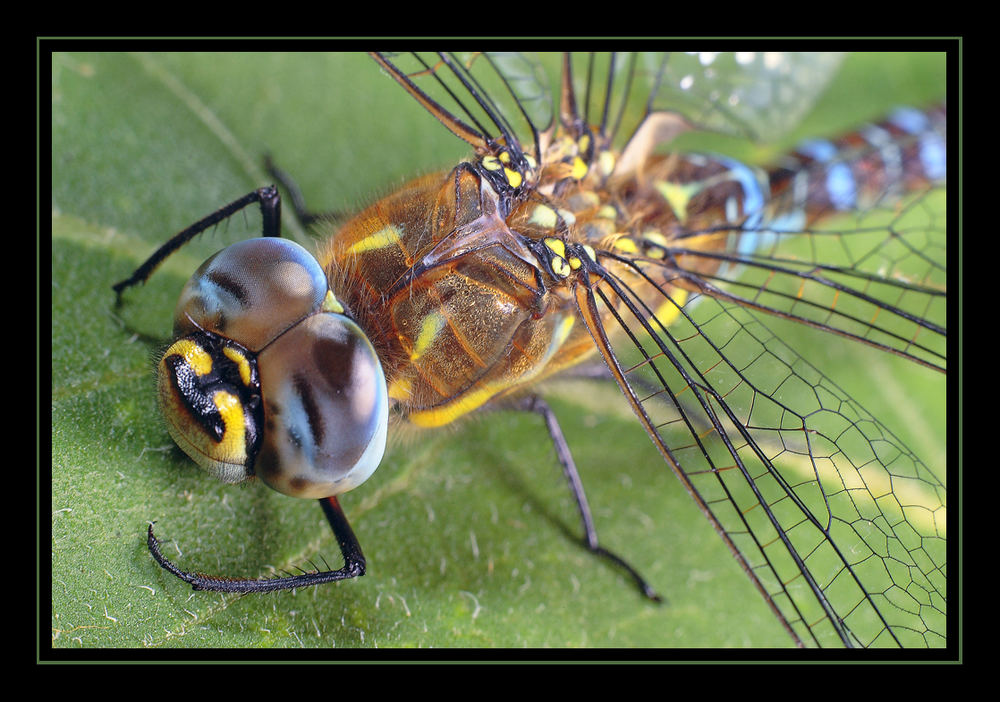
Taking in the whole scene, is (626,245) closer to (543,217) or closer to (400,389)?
(543,217)

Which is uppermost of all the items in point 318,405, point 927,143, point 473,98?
point 927,143

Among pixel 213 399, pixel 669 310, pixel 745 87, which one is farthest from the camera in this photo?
pixel 745 87

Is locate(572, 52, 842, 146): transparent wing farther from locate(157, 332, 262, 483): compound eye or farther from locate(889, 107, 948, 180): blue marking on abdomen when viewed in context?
locate(157, 332, 262, 483): compound eye

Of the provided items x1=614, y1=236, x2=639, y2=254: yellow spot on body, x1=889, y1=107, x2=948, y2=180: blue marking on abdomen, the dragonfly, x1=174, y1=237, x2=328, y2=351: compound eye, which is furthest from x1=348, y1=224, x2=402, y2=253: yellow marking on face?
x1=889, y1=107, x2=948, y2=180: blue marking on abdomen

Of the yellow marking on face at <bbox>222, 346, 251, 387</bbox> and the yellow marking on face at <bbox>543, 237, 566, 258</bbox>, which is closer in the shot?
the yellow marking on face at <bbox>222, 346, 251, 387</bbox>

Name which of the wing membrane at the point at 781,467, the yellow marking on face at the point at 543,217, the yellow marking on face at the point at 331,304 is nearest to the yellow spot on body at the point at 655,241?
the wing membrane at the point at 781,467

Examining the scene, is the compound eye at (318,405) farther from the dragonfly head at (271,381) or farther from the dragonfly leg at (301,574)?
the dragonfly leg at (301,574)

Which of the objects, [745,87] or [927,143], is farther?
[927,143]

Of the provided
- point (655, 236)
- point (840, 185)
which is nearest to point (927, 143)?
point (840, 185)
